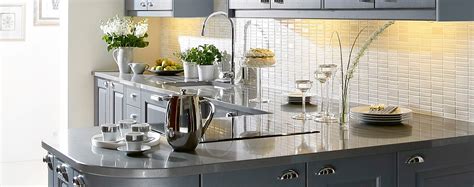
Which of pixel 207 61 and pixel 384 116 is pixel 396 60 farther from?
pixel 207 61

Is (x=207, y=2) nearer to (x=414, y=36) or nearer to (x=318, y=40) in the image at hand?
(x=318, y=40)

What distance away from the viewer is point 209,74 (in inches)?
216

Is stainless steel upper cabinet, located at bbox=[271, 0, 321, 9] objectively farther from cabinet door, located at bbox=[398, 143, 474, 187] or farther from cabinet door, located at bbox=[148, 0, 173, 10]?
cabinet door, located at bbox=[148, 0, 173, 10]

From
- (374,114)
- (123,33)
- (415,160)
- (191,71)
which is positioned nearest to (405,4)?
(374,114)

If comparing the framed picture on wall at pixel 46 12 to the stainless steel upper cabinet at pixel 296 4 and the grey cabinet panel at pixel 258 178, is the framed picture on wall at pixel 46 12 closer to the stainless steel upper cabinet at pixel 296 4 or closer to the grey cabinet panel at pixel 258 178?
the stainless steel upper cabinet at pixel 296 4

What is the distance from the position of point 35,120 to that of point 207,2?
284 centimetres

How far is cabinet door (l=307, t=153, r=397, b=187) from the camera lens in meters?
2.94

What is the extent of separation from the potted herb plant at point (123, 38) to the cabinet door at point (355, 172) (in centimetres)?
338

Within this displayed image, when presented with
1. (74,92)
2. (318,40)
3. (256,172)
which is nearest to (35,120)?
(74,92)

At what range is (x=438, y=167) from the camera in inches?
127

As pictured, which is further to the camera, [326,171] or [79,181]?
[326,171]

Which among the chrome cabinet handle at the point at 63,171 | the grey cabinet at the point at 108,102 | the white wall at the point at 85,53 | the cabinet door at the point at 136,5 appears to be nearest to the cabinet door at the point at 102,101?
the grey cabinet at the point at 108,102

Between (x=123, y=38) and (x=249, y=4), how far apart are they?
71.5 inches

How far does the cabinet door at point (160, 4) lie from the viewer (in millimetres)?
5727
